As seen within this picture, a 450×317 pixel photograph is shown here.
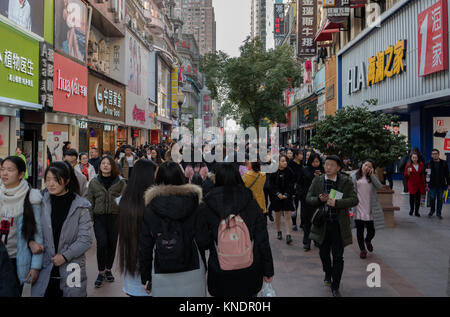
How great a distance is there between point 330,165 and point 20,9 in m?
14.2

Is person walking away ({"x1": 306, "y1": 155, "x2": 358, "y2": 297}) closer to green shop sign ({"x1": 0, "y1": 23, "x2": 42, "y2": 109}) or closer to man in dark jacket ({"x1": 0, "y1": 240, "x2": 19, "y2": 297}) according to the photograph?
man in dark jacket ({"x1": 0, "y1": 240, "x2": 19, "y2": 297})

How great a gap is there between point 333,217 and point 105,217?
3102 mm

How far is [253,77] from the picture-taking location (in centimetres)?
3347

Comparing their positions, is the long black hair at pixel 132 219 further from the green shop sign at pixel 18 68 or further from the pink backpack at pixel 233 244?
the green shop sign at pixel 18 68

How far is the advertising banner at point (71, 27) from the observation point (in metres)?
18.6

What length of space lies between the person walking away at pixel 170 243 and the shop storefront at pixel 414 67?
925 centimetres

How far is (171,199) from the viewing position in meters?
A: 3.33

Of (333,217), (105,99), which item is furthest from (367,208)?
(105,99)

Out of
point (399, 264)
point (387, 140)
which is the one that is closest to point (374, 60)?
point (387, 140)

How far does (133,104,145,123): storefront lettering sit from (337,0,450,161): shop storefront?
1975cm

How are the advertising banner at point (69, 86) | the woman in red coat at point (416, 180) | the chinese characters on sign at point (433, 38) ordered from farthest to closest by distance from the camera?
1. the advertising banner at point (69, 86)
2. the chinese characters on sign at point (433, 38)
3. the woman in red coat at point (416, 180)

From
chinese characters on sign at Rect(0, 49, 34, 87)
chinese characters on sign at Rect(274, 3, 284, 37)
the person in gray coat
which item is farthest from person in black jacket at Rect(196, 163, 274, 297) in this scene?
chinese characters on sign at Rect(274, 3, 284, 37)

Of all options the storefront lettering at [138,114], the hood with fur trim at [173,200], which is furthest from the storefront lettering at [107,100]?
the hood with fur trim at [173,200]

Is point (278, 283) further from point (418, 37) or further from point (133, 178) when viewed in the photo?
point (418, 37)
